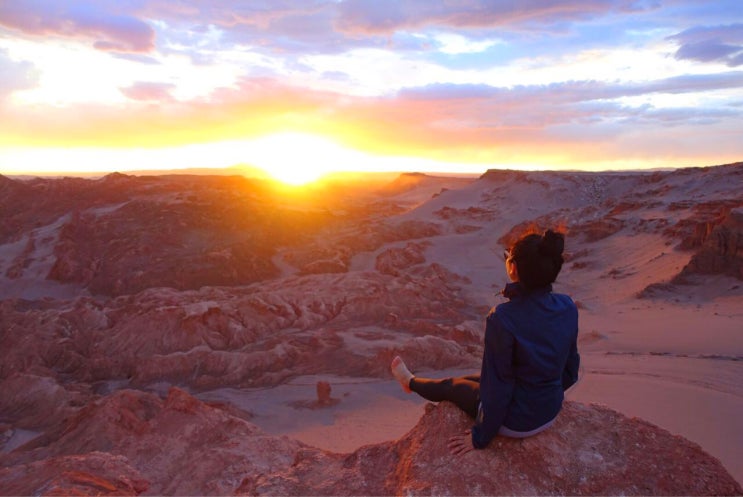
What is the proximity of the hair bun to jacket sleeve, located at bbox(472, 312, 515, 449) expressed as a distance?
0.41 metres

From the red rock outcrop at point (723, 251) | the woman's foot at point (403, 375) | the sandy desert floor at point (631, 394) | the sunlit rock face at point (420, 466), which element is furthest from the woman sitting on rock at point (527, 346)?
the red rock outcrop at point (723, 251)

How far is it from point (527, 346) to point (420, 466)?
1041mm

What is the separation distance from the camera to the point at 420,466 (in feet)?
10.5

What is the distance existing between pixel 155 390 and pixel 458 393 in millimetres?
8466

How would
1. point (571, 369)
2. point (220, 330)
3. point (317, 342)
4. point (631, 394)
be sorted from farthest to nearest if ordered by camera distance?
point (220, 330) → point (317, 342) → point (631, 394) → point (571, 369)

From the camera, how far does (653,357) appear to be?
32.3ft

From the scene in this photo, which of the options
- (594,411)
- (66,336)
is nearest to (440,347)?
(594,411)

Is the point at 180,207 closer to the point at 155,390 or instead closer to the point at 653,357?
the point at 155,390

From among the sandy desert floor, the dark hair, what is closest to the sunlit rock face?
the dark hair

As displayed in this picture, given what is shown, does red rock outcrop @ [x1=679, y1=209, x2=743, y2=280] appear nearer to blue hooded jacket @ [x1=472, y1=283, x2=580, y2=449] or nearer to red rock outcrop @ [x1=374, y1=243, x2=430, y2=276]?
red rock outcrop @ [x1=374, y1=243, x2=430, y2=276]

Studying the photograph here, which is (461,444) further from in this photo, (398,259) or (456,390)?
(398,259)

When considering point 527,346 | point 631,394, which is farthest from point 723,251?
point 527,346

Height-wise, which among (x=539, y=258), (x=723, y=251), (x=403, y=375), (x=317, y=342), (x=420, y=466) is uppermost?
(x=539, y=258)

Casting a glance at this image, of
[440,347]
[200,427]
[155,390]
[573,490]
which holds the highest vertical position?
[573,490]
